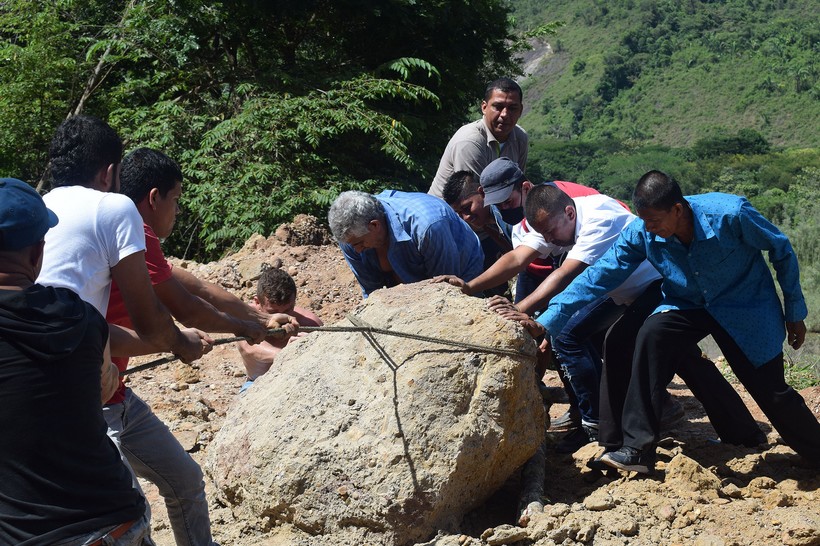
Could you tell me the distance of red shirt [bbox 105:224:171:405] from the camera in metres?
3.37

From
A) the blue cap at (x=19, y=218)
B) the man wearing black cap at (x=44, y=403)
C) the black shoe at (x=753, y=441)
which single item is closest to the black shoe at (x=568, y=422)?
the black shoe at (x=753, y=441)

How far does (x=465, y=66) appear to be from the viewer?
12.5m

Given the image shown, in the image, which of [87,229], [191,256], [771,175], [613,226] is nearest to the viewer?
[87,229]

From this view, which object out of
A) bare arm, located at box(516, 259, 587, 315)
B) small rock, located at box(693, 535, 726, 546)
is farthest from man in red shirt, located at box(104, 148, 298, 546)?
small rock, located at box(693, 535, 726, 546)

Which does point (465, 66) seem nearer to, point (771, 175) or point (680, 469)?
point (680, 469)

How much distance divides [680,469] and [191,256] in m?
8.23

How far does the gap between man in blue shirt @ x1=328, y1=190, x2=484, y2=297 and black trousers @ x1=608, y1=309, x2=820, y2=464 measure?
1.11 m

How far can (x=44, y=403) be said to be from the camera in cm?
225

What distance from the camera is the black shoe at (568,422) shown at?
5.26 m

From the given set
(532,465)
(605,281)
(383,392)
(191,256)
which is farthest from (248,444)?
(191,256)

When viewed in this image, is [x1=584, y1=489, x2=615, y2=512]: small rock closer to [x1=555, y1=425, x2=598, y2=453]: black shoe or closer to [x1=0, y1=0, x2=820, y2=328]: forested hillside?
[x1=555, y1=425, x2=598, y2=453]: black shoe

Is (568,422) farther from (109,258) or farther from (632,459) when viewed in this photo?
(109,258)

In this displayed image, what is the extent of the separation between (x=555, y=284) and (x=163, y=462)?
218 cm

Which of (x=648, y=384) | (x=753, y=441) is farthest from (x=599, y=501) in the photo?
(x=753, y=441)
